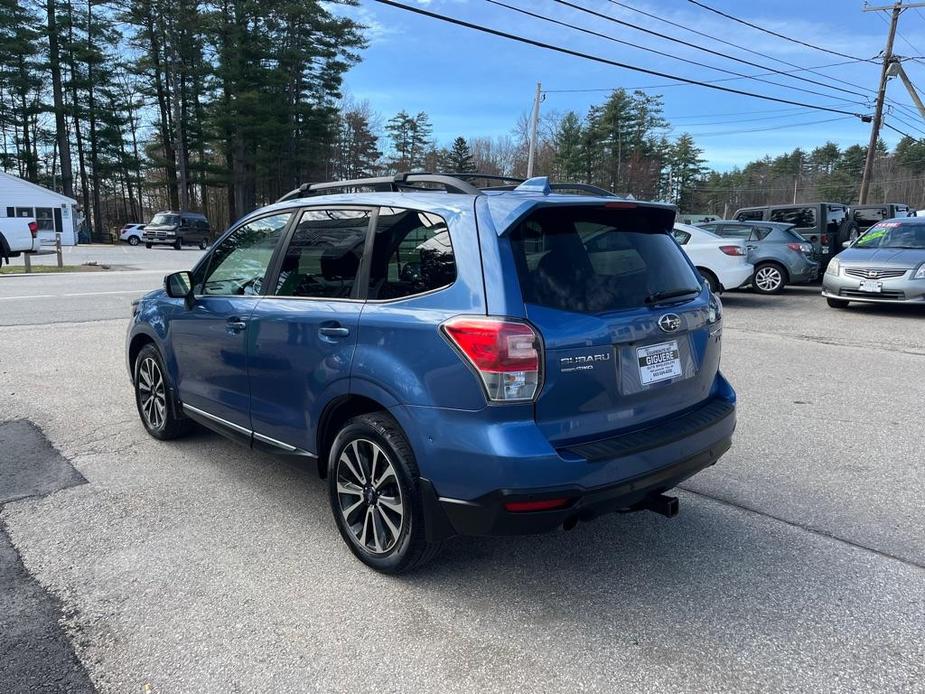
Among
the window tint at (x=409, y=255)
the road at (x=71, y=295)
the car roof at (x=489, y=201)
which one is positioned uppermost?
the car roof at (x=489, y=201)

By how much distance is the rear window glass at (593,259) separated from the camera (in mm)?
2736

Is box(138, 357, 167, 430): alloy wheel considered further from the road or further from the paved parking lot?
the road

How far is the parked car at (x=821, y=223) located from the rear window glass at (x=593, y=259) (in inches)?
557

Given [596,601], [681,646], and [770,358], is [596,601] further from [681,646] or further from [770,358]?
[770,358]

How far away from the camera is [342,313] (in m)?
3.15

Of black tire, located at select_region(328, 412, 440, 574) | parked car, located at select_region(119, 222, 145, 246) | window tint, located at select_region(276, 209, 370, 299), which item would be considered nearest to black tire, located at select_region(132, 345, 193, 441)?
window tint, located at select_region(276, 209, 370, 299)

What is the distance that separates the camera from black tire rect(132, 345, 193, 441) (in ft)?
15.6

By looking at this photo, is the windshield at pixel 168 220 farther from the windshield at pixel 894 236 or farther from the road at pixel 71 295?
the windshield at pixel 894 236

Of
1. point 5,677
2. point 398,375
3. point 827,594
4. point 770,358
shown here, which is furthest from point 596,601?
point 770,358

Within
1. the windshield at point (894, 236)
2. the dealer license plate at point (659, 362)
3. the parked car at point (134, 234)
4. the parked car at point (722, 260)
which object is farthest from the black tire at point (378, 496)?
the parked car at point (134, 234)

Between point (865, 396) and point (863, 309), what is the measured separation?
7033 millimetres

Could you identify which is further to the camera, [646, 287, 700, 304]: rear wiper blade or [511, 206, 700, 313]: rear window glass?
[646, 287, 700, 304]: rear wiper blade

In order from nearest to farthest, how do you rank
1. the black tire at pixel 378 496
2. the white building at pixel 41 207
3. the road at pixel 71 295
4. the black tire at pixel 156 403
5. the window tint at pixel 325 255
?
the black tire at pixel 378 496 → the window tint at pixel 325 255 → the black tire at pixel 156 403 → the road at pixel 71 295 → the white building at pixel 41 207

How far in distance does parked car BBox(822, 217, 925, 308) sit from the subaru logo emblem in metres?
9.88
